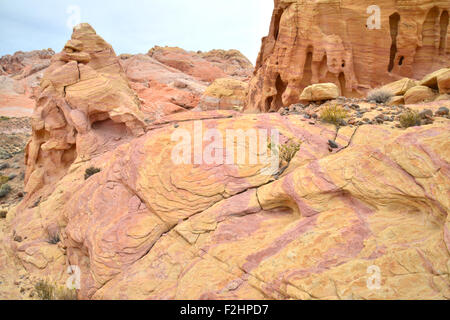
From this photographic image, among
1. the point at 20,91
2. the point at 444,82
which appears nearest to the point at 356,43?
the point at 444,82

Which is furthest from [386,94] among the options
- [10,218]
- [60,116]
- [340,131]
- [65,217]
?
[10,218]

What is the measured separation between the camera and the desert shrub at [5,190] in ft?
43.3

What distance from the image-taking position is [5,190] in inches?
526

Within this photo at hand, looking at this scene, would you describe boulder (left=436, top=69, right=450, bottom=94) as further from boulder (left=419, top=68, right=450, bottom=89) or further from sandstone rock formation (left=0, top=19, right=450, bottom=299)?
boulder (left=419, top=68, right=450, bottom=89)

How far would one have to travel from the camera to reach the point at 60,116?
1087 centimetres

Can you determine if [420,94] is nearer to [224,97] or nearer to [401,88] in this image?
[401,88]

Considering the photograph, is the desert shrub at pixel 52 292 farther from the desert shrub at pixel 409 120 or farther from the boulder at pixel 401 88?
the boulder at pixel 401 88

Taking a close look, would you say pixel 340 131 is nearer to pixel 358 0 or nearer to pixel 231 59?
pixel 358 0

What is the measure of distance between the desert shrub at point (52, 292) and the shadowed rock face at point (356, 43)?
506 inches

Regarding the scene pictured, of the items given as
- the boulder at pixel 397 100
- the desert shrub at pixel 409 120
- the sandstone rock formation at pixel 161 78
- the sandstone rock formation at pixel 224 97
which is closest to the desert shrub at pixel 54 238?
the desert shrub at pixel 409 120

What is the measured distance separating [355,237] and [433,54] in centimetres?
1310

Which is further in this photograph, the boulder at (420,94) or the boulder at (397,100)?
the boulder at (397,100)

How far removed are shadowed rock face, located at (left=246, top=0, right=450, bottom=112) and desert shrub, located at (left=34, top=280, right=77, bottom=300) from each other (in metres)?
12.8

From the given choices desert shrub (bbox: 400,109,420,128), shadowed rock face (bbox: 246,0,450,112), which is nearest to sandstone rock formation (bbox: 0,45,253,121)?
shadowed rock face (bbox: 246,0,450,112)
